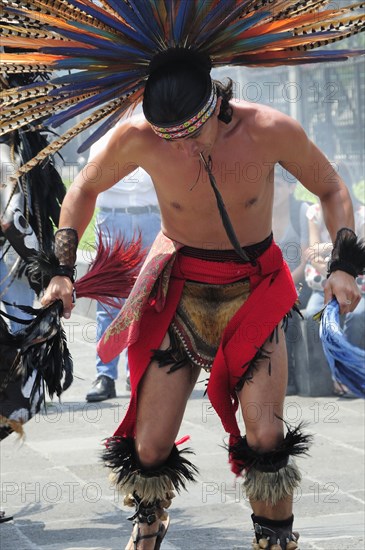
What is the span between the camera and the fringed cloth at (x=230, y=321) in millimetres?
4051

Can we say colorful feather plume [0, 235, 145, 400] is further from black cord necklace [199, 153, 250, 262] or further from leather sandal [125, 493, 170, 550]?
black cord necklace [199, 153, 250, 262]

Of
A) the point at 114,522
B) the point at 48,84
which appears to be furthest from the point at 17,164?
the point at 114,522

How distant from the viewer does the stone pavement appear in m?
4.88

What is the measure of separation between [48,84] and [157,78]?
0.45 metres

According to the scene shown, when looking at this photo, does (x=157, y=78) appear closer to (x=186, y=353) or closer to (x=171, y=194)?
(x=171, y=194)

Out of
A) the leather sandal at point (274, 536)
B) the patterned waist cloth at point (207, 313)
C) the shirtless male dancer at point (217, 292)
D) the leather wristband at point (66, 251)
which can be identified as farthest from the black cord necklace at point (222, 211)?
the leather sandal at point (274, 536)

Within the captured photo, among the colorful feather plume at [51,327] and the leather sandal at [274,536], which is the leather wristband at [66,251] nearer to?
the colorful feather plume at [51,327]

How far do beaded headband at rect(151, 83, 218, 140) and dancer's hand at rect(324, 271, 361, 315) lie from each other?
2.36 ft

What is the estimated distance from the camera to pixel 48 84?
13.1ft

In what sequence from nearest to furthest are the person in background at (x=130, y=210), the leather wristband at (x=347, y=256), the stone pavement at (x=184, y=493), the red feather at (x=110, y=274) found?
the leather wristband at (x=347, y=256)
the red feather at (x=110, y=274)
the stone pavement at (x=184, y=493)
the person in background at (x=130, y=210)

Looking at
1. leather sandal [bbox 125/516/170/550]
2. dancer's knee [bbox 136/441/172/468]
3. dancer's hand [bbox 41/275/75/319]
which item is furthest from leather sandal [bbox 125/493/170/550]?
dancer's hand [bbox 41/275/75/319]

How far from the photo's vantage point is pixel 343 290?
12.9 feet

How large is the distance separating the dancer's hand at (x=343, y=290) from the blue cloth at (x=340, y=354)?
0.09 feet

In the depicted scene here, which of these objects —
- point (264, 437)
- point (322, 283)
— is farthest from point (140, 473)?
point (322, 283)
